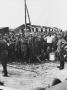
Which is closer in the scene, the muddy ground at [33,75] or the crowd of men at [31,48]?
the muddy ground at [33,75]

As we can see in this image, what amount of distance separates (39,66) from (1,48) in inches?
125

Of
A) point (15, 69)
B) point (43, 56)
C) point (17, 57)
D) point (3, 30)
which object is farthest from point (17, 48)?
point (3, 30)

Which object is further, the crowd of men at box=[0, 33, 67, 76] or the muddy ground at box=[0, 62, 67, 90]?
the crowd of men at box=[0, 33, 67, 76]

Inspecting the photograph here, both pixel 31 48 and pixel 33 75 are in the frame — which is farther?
pixel 31 48

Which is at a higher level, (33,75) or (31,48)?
(31,48)

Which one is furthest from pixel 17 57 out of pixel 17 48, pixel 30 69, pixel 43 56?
pixel 30 69

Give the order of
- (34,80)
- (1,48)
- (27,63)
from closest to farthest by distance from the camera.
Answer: (34,80), (1,48), (27,63)

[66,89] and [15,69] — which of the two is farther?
[15,69]

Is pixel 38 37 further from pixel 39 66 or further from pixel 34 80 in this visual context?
pixel 34 80

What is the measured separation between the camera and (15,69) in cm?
1173

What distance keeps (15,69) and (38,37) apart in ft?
9.78

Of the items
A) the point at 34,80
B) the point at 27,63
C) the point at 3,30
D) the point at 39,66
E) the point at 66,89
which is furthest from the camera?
the point at 3,30

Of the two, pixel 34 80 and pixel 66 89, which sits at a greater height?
pixel 66 89

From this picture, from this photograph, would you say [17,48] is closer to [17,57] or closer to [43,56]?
[17,57]
